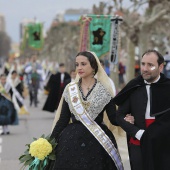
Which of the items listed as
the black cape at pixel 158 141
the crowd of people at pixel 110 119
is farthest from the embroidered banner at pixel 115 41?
the black cape at pixel 158 141

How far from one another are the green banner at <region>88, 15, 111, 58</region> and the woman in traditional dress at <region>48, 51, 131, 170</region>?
11.0 metres

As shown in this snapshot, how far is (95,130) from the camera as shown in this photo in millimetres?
6461

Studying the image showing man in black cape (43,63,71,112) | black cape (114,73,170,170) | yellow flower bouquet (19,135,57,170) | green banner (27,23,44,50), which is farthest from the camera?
green banner (27,23,44,50)

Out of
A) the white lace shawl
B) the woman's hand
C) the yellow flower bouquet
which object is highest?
the white lace shawl

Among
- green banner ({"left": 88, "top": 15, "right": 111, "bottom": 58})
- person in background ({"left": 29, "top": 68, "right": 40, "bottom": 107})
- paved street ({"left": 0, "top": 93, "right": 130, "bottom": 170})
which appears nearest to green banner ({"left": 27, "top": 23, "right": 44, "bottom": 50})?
person in background ({"left": 29, "top": 68, "right": 40, "bottom": 107})

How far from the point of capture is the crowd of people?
6.00 meters

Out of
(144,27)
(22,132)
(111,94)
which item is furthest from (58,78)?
(111,94)

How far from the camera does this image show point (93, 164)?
249 inches

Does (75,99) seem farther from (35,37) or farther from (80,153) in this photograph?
(35,37)

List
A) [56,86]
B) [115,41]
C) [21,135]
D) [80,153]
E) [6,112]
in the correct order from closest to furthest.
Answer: [80,153], [21,135], [6,112], [115,41], [56,86]

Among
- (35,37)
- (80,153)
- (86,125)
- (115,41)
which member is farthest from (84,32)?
(35,37)

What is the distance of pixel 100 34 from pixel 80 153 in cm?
1170

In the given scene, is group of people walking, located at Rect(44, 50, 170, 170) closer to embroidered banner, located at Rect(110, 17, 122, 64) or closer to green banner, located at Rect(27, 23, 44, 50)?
embroidered banner, located at Rect(110, 17, 122, 64)

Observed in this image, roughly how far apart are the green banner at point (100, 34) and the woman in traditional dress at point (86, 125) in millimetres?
10967
